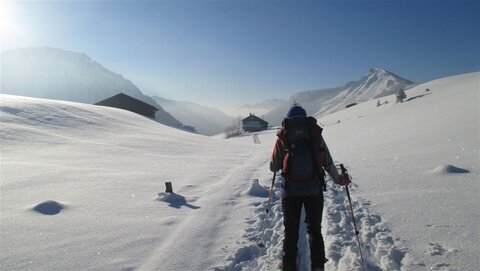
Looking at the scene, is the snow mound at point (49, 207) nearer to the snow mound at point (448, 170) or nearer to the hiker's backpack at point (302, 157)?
the hiker's backpack at point (302, 157)

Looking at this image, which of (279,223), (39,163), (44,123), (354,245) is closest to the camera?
(354,245)

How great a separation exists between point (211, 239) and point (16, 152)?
1024cm

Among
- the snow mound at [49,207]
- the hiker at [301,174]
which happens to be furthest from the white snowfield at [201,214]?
the hiker at [301,174]

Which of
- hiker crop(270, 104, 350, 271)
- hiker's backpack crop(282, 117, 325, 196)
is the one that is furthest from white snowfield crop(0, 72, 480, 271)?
hiker's backpack crop(282, 117, 325, 196)

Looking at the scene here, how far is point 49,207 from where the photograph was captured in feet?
23.5

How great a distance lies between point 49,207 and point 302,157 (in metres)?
5.85

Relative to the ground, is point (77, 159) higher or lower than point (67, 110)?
lower

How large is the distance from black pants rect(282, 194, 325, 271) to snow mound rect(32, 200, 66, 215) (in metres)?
5.18

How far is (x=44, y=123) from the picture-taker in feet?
62.7

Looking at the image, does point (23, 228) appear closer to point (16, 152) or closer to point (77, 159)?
point (77, 159)

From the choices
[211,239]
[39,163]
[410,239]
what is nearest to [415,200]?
[410,239]

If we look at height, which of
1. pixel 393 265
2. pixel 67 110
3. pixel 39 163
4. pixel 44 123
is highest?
pixel 67 110

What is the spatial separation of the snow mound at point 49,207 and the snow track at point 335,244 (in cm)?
416

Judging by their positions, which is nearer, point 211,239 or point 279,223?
point 211,239
